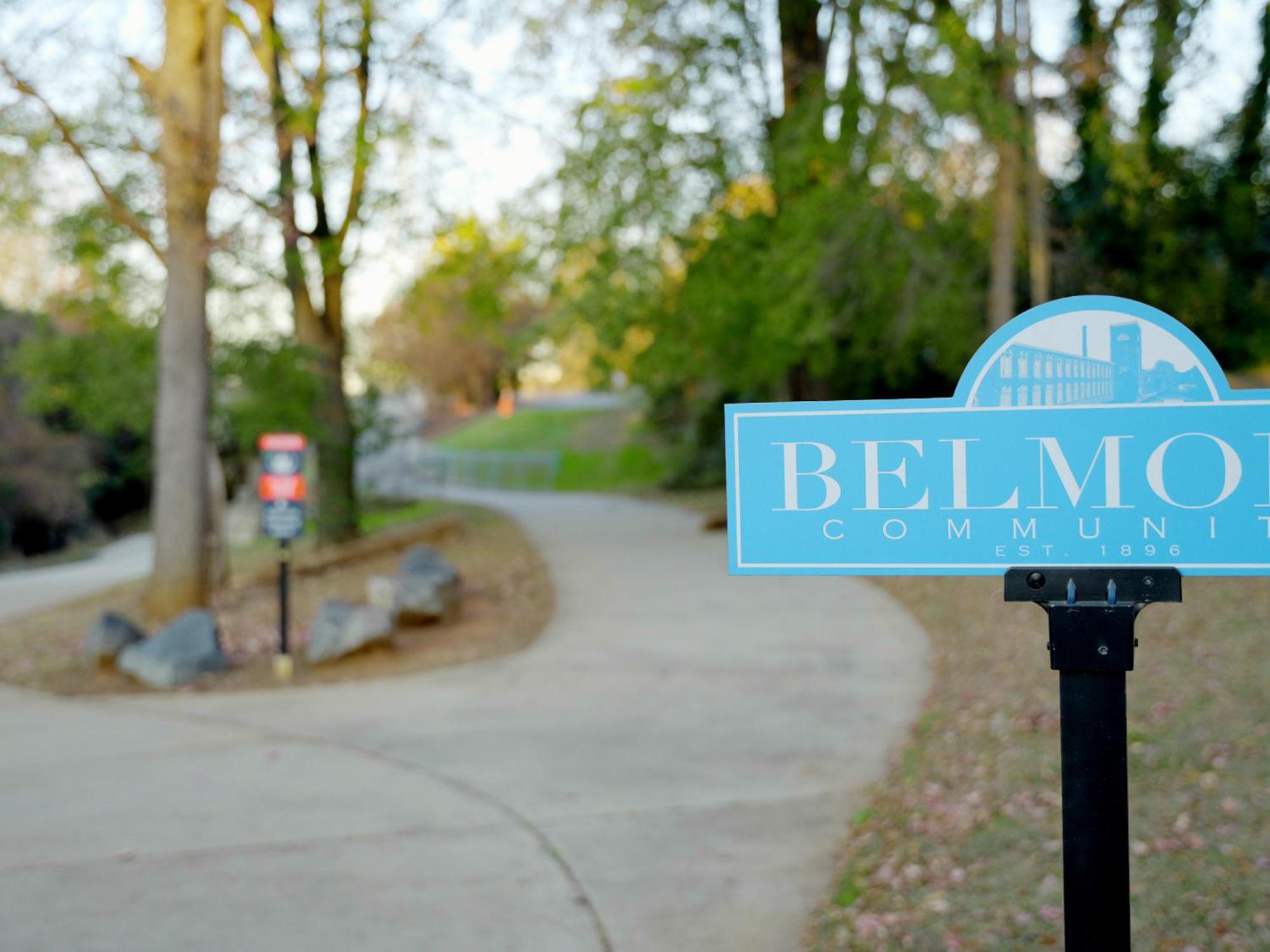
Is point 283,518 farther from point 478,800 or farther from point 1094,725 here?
point 1094,725

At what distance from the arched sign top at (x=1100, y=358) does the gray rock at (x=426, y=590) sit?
31.2ft

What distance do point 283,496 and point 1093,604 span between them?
28.1 ft

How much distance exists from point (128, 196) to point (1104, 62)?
33.7ft

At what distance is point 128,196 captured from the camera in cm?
1423

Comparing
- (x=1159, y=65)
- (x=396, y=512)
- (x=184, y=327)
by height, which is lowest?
(x=396, y=512)

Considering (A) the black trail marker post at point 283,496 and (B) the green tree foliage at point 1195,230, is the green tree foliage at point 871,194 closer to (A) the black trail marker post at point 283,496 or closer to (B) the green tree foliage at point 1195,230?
(B) the green tree foliage at point 1195,230

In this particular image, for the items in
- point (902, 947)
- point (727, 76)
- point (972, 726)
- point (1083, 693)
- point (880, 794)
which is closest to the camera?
point (1083, 693)

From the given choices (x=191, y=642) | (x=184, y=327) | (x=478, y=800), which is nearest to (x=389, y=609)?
(x=191, y=642)

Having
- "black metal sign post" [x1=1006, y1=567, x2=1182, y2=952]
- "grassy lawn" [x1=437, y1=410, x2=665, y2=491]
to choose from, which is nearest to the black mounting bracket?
"black metal sign post" [x1=1006, y1=567, x2=1182, y2=952]

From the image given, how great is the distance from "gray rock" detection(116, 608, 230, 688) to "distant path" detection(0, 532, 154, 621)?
528 cm

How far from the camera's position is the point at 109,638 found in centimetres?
1057

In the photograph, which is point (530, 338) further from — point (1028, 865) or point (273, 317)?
point (1028, 865)

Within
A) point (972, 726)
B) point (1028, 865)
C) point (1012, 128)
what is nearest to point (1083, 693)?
point (1028, 865)

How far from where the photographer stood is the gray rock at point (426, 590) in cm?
1183
